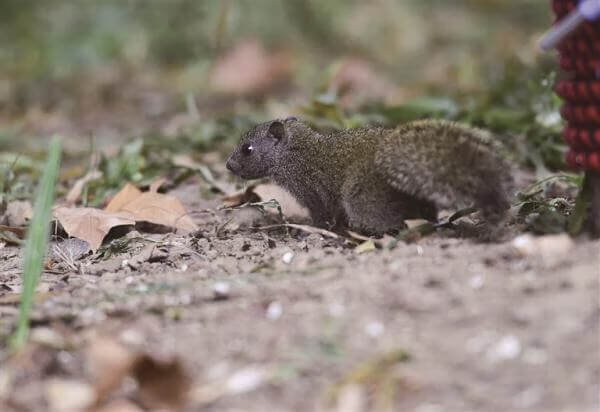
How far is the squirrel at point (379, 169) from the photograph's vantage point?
3.74 m

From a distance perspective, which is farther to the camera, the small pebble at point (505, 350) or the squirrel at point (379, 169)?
the squirrel at point (379, 169)

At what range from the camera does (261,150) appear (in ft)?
17.7

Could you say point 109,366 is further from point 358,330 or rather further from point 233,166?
point 233,166

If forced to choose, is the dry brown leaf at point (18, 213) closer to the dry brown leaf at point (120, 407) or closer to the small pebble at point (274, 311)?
the small pebble at point (274, 311)

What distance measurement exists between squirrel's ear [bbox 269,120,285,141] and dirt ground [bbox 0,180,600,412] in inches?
72.9

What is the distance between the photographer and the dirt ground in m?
2.48

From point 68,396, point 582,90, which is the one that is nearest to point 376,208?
point 582,90


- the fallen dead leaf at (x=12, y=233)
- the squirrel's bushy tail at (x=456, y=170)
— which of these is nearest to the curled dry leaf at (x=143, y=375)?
the squirrel's bushy tail at (x=456, y=170)

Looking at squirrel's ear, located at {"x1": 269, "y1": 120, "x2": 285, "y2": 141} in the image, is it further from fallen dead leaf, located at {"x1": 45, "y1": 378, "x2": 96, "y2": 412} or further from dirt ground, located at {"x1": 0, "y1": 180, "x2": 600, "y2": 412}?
fallen dead leaf, located at {"x1": 45, "y1": 378, "x2": 96, "y2": 412}

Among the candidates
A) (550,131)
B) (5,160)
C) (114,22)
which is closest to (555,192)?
(550,131)

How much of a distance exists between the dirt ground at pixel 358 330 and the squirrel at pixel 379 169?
0.30m

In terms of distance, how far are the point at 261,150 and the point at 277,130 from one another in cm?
16

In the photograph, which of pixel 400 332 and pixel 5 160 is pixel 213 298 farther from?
pixel 5 160

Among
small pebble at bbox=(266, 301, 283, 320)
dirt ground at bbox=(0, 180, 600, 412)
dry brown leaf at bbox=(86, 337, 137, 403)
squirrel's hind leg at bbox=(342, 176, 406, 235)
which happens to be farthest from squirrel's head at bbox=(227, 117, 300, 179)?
dry brown leaf at bbox=(86, 337, 137, 403)
